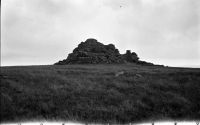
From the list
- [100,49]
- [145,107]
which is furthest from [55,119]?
[100,49]

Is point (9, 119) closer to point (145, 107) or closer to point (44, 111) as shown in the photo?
point (44, 111)

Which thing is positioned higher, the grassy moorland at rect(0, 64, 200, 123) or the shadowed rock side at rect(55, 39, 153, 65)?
the shadowed rock side at rect(55, 39, 153, 65)

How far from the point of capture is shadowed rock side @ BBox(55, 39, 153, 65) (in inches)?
2621

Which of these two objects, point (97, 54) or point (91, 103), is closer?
point (91, 103)

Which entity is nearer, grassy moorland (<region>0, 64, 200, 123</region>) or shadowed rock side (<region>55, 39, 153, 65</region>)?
grassy moorland (<region>0, 64, 200, 123</region>)

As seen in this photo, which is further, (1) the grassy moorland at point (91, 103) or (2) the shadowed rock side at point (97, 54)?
(2) the shadowed rock side at point (97, 54)

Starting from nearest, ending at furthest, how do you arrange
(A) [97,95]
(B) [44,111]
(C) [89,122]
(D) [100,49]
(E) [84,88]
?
(C) [89,122], (B) [44,111], (A) [97,95], (E) [84,88], (D) [100,49]

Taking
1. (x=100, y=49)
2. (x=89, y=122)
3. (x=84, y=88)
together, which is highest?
(x=100, y=49)

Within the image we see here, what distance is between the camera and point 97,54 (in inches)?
2788

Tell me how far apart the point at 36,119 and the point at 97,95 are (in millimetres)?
3684

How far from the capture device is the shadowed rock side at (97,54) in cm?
6656

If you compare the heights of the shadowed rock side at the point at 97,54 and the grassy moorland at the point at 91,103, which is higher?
the shadowed rock side at the point at 97,54

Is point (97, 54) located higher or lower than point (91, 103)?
higher

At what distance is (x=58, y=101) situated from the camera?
27.8 ft
